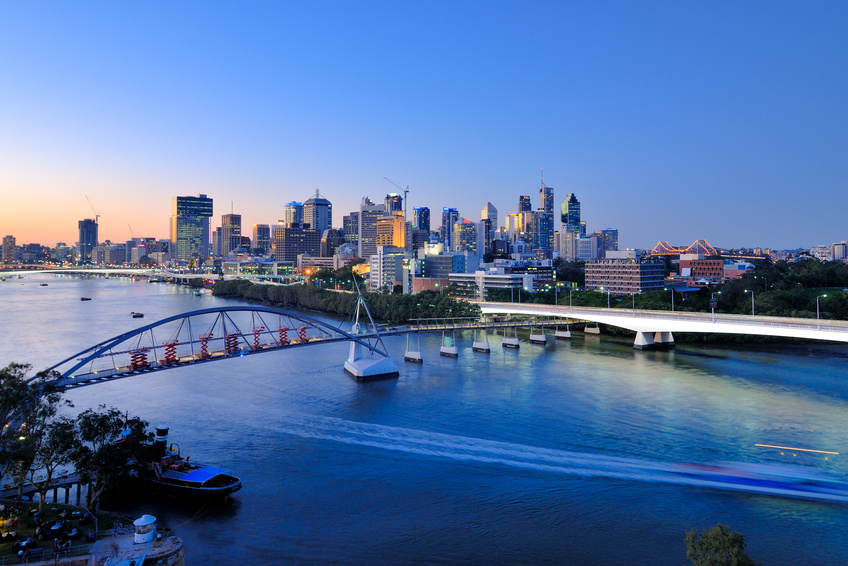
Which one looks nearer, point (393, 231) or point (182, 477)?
point (182, 477)

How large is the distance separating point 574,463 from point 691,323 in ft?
86.2

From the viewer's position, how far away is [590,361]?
144 feet

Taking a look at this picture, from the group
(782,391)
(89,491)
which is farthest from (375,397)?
(782,391)

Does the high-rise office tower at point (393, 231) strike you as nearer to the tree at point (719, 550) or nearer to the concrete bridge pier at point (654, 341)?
the concrete bridge pier at point (654, 341)

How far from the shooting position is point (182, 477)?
19.5 m

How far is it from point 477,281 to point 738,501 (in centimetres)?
7715

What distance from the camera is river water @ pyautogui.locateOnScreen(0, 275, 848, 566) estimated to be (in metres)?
16.5

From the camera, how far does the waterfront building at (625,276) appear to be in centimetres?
9000

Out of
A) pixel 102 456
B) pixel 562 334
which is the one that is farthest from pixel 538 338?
pixel 102 456

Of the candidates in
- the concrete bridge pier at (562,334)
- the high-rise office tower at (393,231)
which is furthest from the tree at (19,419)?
the high-rise office tower at (393,231)

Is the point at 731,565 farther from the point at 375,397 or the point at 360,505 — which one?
the point at 375,397

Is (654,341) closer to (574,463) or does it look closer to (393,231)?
(574,463)

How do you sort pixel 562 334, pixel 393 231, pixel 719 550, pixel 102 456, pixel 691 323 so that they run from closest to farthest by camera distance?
pixel 719 550
pixel 102 456
pixel 691 323
pixel 562 334
pixel 393 231

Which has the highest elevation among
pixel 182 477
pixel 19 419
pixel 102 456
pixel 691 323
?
pixel 691 323
